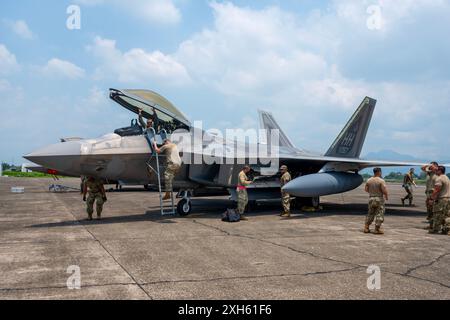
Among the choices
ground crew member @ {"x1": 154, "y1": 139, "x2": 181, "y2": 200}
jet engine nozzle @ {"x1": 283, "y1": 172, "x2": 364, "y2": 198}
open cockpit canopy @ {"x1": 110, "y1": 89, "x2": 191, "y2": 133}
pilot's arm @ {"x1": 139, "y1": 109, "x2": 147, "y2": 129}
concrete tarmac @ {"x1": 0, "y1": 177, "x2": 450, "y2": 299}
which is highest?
open cockpit canopy @ {"x1": 110, "y1": 89, "x2": 191, "y2": 133}

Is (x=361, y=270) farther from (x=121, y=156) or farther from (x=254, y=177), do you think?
(x=254, y=177)

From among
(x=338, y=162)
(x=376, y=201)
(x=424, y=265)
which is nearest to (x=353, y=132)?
(x=338, y=162)

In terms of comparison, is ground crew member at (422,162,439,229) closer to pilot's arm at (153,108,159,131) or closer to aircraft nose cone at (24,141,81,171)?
pilot's arm at (153,108,159,131)

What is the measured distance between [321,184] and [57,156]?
748 cm

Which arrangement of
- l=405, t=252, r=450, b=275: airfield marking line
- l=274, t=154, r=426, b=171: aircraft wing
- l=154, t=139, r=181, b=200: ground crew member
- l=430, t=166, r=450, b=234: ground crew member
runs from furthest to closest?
l=274, t=154, r=426, b=171: aircraft wing < l=154, t=139, r=181, b=200: ground crew member < l=430, t=166, r=450, b=234: ground crew member < l=405, t=252, r=450, b=275: airfield marking line

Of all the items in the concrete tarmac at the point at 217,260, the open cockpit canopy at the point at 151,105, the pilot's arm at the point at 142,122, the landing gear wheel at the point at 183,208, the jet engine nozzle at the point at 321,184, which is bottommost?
the concrete tarmac at the point at 217,260

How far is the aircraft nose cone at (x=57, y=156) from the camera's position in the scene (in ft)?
26.2

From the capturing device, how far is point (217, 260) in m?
5.47

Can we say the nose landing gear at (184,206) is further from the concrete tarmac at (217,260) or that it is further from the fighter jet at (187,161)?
the concrete tarmac at (217,260)

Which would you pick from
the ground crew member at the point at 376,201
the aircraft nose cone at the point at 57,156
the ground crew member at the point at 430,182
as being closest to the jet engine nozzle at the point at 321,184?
the ground crew member at the point at 376,201

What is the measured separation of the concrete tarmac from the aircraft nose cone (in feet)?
4.55

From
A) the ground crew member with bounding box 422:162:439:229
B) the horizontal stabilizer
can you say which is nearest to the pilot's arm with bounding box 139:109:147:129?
the ground crew member with bounding box 422:162:439:229

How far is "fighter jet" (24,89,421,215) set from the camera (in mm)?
8797
